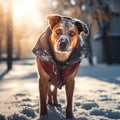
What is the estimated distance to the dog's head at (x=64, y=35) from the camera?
573 centimetres

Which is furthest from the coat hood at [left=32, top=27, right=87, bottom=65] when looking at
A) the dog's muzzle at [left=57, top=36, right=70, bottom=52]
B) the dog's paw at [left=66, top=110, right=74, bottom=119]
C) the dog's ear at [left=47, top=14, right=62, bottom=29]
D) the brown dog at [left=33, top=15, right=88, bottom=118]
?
the dog's paw at [left=66, top=110, right=74, bottom=119]

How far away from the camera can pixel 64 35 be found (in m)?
5.75

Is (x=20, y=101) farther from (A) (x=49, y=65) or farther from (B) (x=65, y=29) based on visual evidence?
(B) (x=65, y=29)

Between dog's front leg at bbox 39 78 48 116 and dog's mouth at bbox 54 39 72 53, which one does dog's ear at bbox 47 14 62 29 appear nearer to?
dog's mouth at bbox 54 39 72 53

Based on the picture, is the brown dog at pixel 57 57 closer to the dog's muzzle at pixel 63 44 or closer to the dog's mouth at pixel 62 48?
the dog's mouth at pixel 62 48

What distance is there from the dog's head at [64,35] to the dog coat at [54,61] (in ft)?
0.28

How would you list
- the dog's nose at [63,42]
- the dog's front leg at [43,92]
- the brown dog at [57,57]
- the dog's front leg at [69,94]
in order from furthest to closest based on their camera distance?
the dog's front leg at [69,94] → the dog's front leg at [43,92] → the brown dog at [57,57] → the dog's nose at [63,42]

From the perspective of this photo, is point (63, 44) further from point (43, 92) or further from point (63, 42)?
point (43, 92)

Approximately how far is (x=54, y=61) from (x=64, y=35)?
0.61m

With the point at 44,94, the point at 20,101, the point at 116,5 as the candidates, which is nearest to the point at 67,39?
the point at 44,94

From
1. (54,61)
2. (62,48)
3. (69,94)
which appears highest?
(62,48)

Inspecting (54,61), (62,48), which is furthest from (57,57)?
(62,48)

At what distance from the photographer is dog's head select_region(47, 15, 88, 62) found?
573 cm

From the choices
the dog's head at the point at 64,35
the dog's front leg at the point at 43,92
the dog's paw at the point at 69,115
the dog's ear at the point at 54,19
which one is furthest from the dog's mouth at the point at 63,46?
the dog's paw at the point at 69,115
